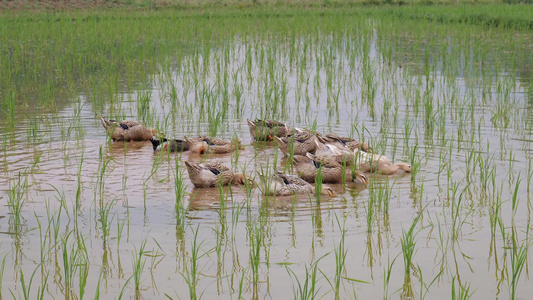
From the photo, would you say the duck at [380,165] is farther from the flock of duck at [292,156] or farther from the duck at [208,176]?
the duck at [208,176]

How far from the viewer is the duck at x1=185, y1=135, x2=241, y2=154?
750 cm

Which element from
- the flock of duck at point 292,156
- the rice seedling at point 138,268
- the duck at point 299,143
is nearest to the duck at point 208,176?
the flock of duck at point 292,156

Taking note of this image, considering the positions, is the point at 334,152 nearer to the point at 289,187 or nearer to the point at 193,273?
the point at 289,187

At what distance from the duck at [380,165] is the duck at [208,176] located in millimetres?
1096

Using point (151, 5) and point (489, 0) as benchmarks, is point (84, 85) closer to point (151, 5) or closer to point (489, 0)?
point (151, 5)

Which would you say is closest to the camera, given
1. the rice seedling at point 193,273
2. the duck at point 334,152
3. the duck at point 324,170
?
the rice seedling at point 193,273

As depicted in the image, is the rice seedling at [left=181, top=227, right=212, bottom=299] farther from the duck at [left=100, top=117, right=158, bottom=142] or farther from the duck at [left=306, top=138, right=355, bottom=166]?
the duck at [left=100, top=117, right=158, bottom=142]

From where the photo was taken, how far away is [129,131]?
806 cm

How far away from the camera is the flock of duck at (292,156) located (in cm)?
611

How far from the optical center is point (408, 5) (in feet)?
80.5

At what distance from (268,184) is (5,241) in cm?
204

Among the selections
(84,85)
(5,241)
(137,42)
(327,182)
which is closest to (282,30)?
(137,42)

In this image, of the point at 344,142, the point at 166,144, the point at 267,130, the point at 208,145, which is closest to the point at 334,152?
the point at 344,142

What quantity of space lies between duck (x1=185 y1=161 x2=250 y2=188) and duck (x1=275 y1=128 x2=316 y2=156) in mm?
938
